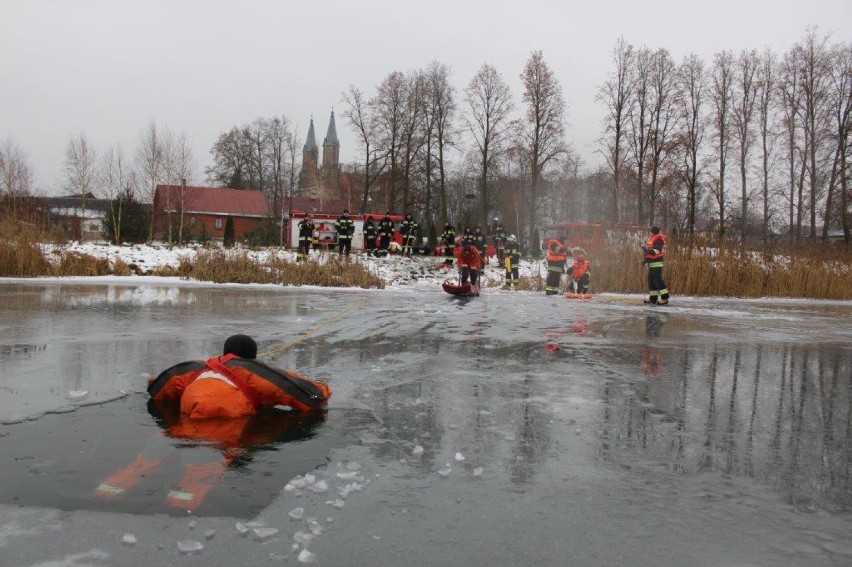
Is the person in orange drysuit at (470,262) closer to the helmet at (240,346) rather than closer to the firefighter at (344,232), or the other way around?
the firefighter at (344,232)

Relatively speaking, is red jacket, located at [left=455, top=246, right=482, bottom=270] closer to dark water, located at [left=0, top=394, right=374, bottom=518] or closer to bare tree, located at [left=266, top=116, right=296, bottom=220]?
dark water, located at [left=0, top=394, right=374, bottom=518]

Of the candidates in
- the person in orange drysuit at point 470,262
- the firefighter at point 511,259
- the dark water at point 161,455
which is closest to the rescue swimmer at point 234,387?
the dark water at point 161,455

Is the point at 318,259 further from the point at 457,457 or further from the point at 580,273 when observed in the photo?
the point at 457,457

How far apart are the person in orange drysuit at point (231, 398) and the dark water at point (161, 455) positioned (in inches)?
0.9

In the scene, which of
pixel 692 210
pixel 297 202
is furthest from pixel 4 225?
pixel 297 202

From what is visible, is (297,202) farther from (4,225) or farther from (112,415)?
(112,415)

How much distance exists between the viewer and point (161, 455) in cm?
439

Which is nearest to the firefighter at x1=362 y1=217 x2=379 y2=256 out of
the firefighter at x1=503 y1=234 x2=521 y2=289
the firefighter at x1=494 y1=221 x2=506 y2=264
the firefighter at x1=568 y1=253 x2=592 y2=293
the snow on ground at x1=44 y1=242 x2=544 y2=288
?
the snow on ground at x1=44 y1=242 x2=544 y2=288

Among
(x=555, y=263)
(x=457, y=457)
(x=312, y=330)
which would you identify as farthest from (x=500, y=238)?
(x=457, y=457)

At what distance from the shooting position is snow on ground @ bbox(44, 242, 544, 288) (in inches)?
965

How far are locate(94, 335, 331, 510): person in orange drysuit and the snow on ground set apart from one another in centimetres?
1809

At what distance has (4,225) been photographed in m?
22.1

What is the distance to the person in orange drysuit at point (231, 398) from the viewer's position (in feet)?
16.1

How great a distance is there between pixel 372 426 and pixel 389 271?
2239 centimetres
